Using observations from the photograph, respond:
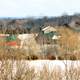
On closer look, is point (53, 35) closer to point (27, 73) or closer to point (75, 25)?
point (75, 25)

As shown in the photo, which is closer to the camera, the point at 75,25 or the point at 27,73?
the point at 27,73

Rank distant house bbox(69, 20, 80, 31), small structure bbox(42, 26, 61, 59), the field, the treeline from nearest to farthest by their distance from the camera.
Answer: the field < the treeline < small structure bbox(42, 26, 61, 59) < distant house bbox(69, 20, 80, 31)

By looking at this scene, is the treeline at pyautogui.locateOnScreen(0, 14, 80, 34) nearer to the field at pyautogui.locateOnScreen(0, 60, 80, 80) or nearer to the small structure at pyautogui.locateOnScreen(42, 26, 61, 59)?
the small structure at pyautogui.locateOnScreen(42, 26, 61, 59)

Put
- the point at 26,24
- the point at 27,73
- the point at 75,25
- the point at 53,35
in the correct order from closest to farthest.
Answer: the point at 27,73 → the point at 53,35 → the point at 26,24 → the point at 75,25

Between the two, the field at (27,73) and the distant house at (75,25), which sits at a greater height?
the distant house at (75,25)

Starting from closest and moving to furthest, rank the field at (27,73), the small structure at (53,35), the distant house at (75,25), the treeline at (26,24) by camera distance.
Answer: the field at (27,73) < the treeline at (26,24) < the small structure at (53,35) < the distant house at (75,25)

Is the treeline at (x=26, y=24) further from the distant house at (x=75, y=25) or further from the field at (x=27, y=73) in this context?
the field at (x=27, y=73)

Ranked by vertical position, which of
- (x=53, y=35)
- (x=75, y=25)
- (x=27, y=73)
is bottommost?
(x=27, y=73)

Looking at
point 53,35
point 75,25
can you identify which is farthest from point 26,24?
point 53,35

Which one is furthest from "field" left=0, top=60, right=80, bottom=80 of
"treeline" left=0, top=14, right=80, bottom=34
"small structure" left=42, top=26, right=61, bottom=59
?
"small structure" left=42, top=26, right=61, bottom=59

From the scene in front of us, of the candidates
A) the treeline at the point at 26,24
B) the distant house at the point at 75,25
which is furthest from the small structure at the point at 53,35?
the distant house at the point at 75,25

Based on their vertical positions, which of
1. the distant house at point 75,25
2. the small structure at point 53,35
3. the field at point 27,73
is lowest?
the field at point 27,73

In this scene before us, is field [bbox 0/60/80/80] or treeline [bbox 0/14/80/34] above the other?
treeline [bbox 0/14/80/34]

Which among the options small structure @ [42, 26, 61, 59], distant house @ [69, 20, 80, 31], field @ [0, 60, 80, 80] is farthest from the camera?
distant house @ [69, 20, 80, 31]
